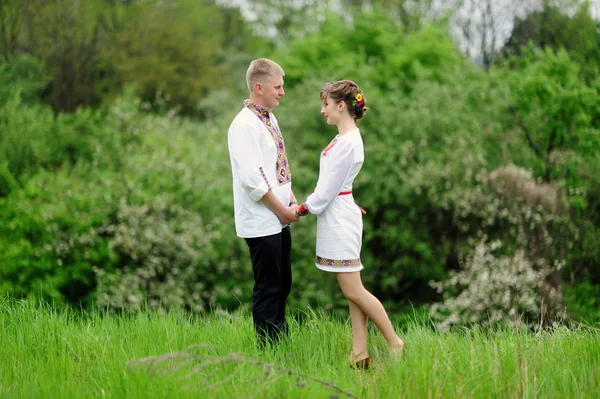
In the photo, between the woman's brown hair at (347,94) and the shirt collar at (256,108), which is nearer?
the woman's brown hair at (347,94)

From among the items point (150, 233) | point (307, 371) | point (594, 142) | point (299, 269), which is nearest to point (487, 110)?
point (594, 142)

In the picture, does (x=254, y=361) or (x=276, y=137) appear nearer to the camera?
(x=254, y=361)

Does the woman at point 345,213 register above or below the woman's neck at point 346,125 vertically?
below

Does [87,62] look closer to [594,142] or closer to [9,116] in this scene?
[9,116]

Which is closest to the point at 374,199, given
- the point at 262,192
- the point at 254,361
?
the point at 262,192

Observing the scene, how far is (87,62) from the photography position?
23.6 m

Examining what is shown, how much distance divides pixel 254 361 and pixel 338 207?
4.69 feet

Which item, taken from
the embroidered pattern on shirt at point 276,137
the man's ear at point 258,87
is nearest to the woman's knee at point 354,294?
the embroidered pattern on shirt at point 276,137

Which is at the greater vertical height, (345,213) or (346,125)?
(346,125)

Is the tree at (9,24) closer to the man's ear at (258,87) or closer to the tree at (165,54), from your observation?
the tree at (165,54)

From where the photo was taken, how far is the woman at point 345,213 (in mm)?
4043

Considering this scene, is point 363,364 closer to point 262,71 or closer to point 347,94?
point 347,94

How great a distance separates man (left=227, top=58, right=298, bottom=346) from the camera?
409 cm

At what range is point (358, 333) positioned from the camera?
416cm
